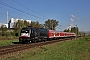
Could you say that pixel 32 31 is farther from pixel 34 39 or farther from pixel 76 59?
pixel 76 59

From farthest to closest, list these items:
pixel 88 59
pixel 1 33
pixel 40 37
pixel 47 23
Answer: pixel 47 23
pixel 1 33
pixel 40 37
pixel 88 59

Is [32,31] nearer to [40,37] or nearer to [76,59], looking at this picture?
[40,37]

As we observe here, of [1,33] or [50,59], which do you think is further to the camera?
[1,33]

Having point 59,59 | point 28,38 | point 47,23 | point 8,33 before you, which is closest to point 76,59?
point 59,59

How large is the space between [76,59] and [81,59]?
424 mm

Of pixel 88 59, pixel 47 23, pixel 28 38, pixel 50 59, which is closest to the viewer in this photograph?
pixel 50 59

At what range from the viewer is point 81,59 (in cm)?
1332

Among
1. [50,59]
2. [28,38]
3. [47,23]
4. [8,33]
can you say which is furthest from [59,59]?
[47,23]

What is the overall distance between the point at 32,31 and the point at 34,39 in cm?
171

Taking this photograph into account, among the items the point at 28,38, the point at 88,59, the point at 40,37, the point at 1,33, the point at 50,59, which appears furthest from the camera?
the point at 1,33

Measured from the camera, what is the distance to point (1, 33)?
60156 millimetres

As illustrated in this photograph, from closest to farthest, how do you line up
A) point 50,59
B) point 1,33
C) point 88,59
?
point 50,59, point 88,59, point 1,33

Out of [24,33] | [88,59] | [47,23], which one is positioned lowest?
[88,59]

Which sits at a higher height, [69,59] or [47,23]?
[47,23]
